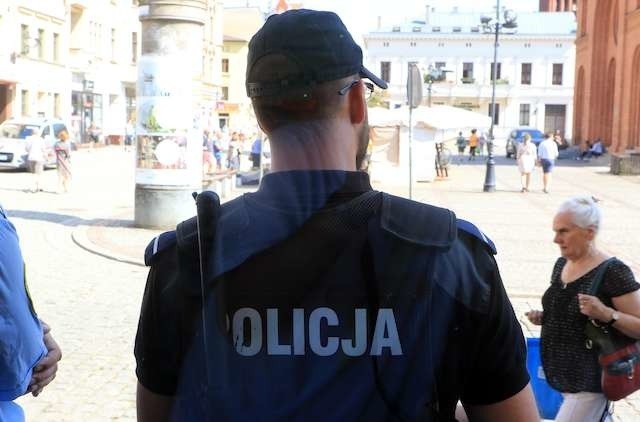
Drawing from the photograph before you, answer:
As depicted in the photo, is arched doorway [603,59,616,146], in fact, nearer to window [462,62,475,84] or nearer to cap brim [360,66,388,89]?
window [462,62,475,84]

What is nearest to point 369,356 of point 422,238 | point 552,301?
point 422,238

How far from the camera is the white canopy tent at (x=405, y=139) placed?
1144 inches

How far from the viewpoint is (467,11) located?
10062 cm

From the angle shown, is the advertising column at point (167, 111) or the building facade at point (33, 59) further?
the building facade at point (33, 59)

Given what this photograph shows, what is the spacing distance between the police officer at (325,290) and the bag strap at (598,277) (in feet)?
8.09

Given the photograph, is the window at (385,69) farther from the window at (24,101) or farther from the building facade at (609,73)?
the window at (24,101)

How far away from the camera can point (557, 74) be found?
94188 millimetres

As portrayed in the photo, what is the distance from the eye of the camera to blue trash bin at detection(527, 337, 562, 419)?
445 centimetres

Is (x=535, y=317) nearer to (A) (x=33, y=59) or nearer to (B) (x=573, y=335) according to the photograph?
(B) (x=573, y=335)

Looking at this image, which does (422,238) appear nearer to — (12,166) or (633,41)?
(12,166)

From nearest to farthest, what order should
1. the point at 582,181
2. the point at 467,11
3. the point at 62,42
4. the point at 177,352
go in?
the point at 177,352 < the point at 582,181 < the point at 62,42 < the point at 467,11

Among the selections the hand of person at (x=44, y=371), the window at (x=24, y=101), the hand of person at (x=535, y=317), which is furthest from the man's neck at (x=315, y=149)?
the window at (x=24, y=101)

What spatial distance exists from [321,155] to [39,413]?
4655mm

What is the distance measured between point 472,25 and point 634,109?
56.4m
